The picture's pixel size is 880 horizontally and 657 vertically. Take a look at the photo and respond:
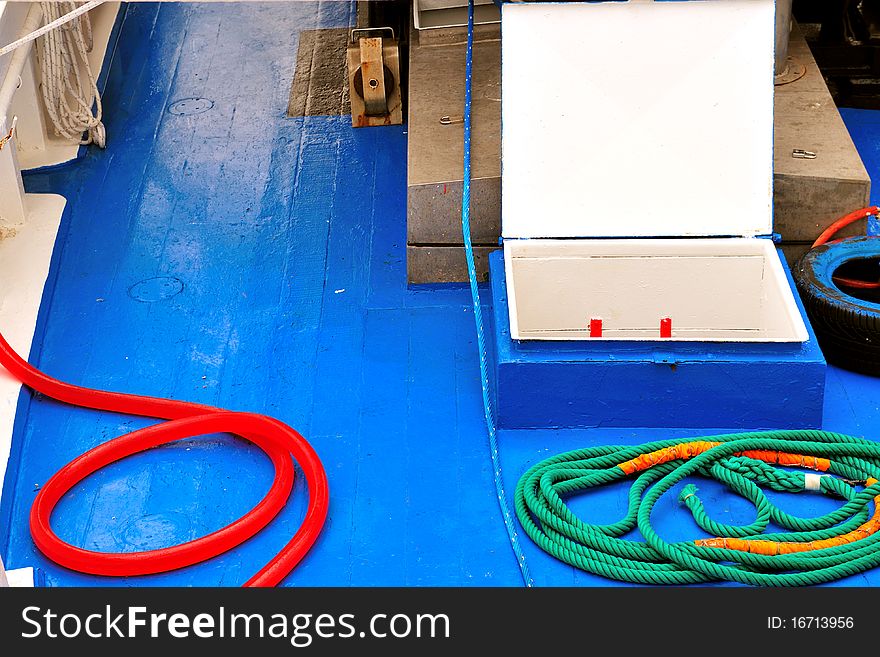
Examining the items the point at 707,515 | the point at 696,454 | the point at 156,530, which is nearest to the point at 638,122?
the point at 696,454

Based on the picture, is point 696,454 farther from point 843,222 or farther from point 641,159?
point 843,222

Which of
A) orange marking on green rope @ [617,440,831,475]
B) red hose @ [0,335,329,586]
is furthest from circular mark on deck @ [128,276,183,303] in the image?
orange marking on green rope @ [617,440,831,475]

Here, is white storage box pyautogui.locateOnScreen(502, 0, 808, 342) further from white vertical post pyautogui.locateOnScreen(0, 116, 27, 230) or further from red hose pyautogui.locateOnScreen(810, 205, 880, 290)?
white vertical post pyautogui.locateOnScreen(0, 116, 27, 230)

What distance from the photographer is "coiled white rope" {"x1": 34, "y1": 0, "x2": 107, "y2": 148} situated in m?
5.94

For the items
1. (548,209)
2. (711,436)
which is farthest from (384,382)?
(711,436)

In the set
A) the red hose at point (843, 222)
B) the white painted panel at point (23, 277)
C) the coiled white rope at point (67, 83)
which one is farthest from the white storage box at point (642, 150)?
the coiled white rope at point (67, 83)

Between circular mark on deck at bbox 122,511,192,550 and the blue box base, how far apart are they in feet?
3.76

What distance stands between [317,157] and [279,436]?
237 centimetres

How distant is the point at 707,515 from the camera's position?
12.9 feet

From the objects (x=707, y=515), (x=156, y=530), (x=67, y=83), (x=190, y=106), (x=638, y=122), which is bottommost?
(x=707, y=515)

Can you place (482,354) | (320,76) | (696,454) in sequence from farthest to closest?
(320,76)
(482,354)
(696,454)

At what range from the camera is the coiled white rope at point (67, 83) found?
234 inches

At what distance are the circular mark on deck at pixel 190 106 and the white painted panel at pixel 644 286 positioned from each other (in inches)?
105

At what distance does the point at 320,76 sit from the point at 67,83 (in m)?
1.44
